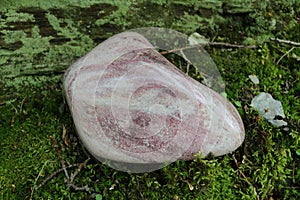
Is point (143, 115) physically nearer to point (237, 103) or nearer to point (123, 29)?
point (237, 103)

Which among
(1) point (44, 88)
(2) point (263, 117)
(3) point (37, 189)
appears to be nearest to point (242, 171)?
(2) point (263, 117)

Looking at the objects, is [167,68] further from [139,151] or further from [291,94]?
[291,94]

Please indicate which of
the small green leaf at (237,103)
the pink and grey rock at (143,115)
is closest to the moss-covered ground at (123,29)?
the small green leaf at (237,103)

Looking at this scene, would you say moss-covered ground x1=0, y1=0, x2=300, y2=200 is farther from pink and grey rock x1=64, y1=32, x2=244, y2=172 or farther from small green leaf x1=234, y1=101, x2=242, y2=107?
pink and grey rock x1=64, y1=32, x2=244, y2=172

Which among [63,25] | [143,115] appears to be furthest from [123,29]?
[143,115]

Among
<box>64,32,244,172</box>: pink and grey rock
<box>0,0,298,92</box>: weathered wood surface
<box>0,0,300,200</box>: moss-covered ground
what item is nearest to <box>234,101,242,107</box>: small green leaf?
<box>0,0,300,200</box>: moss-covered ground

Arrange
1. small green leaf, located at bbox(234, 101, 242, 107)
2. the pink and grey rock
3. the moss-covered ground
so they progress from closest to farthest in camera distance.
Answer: the pink and grey rock < the moss-covered ground < small green leaf, located at bbox(234, 101, 242, 107)
